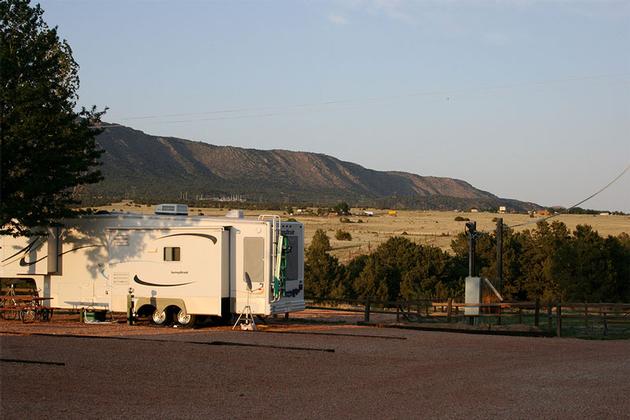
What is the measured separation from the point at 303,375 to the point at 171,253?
867 cm

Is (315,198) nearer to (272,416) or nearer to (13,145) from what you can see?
(13,145)

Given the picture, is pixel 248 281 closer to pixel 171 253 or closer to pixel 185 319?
pixel 185 319

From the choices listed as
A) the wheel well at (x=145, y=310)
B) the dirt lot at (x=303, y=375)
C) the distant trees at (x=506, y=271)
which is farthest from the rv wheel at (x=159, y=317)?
the distant trees at (x=506, y=271)

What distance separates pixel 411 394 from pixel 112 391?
Result: 3905 millimetres

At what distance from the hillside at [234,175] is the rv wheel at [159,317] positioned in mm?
79268

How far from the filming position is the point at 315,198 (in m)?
140

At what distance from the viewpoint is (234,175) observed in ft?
492

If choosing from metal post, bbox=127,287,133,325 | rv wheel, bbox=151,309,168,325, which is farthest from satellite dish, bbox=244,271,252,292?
metal post, bbox=127,287,133,325

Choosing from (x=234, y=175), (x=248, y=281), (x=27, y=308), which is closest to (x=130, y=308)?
(x=27, y=308)

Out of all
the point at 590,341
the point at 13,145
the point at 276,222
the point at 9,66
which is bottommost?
the point at 590,341

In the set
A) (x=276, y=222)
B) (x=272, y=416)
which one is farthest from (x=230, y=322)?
(x=272, y=416)

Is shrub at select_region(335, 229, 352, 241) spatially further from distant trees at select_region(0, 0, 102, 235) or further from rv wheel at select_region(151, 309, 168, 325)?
rv wheel at select_region(151, 309, 168, 325)

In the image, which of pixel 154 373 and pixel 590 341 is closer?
pixel 154 373

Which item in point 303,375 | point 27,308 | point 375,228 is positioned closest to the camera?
point 303,375
